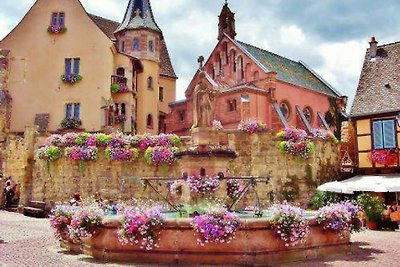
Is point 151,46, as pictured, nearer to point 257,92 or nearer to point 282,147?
point 257,92

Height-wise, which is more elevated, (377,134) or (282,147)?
(377,134)

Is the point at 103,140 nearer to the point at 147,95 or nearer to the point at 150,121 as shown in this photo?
the point at 147,95

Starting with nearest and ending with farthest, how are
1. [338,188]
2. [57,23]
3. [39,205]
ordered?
[338,188], [39,205], [57,23]

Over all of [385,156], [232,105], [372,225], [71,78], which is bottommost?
[372,225]

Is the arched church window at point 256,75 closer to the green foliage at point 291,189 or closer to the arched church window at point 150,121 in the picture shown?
the arched church window at point 150,121

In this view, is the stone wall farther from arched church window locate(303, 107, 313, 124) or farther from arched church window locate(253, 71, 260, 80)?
arched church window locate(303, 107, 313, 124)

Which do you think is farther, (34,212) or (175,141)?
(175,141)

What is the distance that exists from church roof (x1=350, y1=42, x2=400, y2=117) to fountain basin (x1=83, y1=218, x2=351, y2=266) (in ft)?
51.7

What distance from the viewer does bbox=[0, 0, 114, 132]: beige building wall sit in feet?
113

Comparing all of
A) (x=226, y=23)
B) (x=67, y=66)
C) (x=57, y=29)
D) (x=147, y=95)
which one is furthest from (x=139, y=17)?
(x=226, y=23)

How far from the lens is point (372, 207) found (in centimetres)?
2031

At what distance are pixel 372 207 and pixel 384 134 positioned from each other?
5.93 meters

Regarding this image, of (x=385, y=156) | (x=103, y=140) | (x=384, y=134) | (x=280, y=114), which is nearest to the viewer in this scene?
(x=385, y=156)

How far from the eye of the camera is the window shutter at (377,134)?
2498 centimetres
